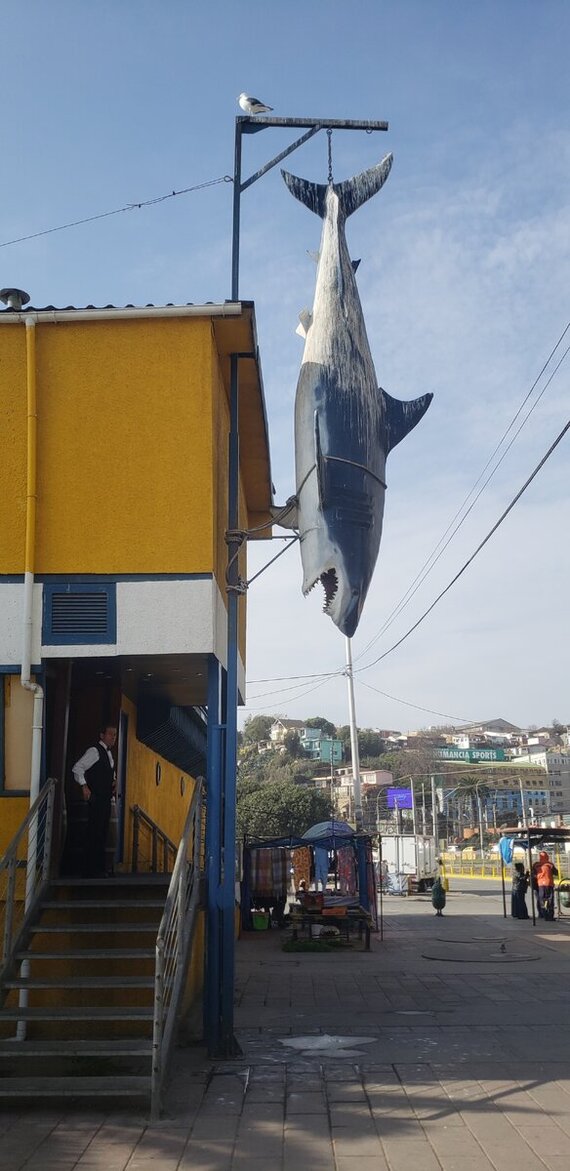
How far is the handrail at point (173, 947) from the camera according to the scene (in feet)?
20.2

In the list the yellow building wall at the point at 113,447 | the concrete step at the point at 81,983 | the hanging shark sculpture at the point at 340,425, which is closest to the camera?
the concrete step at the point at 81,983

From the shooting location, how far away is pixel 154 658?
30.3ft

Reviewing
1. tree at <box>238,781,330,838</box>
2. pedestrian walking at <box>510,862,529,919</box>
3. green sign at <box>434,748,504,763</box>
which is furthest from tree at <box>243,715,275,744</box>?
pedestrian walking at <box>510,862,529,919</box>

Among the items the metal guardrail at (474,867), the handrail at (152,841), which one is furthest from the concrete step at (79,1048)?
the metal guardrail at (474,867)

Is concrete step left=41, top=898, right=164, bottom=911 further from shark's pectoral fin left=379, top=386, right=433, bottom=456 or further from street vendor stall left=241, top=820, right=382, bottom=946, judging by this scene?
street vendor stall left=241, top=820, right=382, bottom=946

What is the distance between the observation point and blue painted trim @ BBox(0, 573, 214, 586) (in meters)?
8.39

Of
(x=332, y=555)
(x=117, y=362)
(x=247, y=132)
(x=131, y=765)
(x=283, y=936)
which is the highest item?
(x=247, y=132)

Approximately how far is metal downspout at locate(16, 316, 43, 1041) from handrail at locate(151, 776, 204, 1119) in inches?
48.6

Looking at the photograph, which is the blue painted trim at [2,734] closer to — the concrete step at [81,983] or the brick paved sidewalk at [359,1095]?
the concrete step at [81,983]

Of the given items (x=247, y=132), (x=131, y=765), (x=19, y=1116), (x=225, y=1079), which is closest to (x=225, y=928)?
(x=225, y=1079)

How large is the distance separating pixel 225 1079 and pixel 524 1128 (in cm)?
223

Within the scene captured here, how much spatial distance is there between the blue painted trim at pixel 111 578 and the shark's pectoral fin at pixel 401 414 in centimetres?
354

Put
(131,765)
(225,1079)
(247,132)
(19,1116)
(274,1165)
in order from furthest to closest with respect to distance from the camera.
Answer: (131,765), (247,132), (225,1079), (19,1116), (274,1165)

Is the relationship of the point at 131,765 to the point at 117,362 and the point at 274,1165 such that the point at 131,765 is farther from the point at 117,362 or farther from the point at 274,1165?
the point at 274,1165
